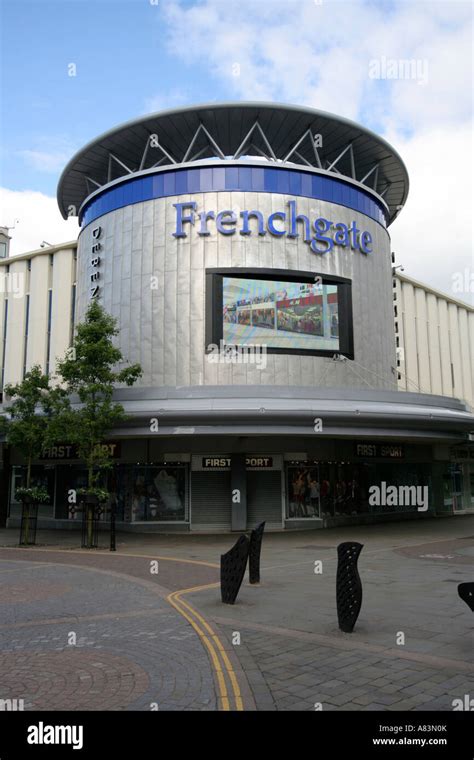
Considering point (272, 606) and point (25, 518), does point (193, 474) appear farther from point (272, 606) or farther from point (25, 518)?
point (272, 606)

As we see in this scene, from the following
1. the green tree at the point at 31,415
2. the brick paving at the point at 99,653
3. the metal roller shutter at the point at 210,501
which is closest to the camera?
the brick paving at the point at 99,653

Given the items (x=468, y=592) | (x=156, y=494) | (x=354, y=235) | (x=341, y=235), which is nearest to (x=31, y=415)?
(x=156, y=494)

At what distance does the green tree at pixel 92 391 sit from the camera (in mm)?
20578

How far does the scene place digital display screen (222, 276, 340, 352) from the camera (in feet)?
86.7

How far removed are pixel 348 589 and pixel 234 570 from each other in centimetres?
252

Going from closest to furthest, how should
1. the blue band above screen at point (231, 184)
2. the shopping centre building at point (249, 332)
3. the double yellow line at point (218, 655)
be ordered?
the double yellow line at point (218, 655)
the shopping centre building at point (249, 332)
the blue band above screen at point (231, 184)

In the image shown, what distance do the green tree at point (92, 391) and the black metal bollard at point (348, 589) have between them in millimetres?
12760

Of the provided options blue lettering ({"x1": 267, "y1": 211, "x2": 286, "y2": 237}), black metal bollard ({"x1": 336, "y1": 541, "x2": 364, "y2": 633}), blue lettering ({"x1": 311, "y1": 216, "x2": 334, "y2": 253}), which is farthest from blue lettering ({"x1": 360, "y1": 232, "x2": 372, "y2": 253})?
black metal bollard ({"x1": 336, "y1": 541, "x2": 364, "y2": 633})

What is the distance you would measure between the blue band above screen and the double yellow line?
2087 cm

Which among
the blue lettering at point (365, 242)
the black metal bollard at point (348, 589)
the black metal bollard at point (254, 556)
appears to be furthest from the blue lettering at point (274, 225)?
the black metal bollard at point (348, 589)

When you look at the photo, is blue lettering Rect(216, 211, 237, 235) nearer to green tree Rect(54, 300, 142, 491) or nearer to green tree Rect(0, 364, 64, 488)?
green tree Rect(54, 300, 142, 491)

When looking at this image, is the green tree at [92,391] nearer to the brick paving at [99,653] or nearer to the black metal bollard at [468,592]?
the brick paving at [99,653]

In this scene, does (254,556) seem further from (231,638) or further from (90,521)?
(90,521)
